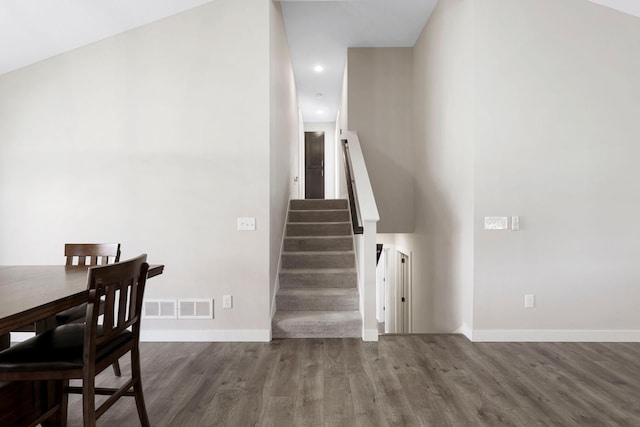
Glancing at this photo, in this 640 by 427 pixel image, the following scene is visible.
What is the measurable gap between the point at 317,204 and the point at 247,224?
231 cm

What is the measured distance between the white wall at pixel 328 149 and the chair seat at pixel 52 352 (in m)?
8.22

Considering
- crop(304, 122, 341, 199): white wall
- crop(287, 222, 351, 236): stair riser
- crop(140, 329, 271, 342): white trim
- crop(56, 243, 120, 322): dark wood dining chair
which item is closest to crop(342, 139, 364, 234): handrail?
crop(287, 222, 351, 236): stair riser

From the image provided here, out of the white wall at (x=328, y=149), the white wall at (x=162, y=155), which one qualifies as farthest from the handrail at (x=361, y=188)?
the white wall at (x=328, y=149)

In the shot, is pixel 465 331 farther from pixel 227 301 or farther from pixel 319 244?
pixel 227 301

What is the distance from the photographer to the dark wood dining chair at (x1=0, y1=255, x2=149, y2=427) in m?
1.55

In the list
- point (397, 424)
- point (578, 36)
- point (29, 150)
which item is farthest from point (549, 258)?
point (29, 150)

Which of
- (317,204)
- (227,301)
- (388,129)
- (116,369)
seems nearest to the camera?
(116,369)

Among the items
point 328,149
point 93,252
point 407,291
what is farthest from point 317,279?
point 328,149

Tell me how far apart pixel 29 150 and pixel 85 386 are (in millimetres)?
3011

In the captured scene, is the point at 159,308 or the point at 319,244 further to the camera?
the point at 319,244

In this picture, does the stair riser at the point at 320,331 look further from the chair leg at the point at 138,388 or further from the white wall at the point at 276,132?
the chair leg at the point at 138,388

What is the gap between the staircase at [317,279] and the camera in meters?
3.49

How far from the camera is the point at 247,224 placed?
11.3ft

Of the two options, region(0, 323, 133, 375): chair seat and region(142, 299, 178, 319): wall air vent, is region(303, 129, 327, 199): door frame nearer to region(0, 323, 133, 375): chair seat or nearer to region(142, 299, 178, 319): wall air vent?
region(142, 299, 178, 319): wall air vent
